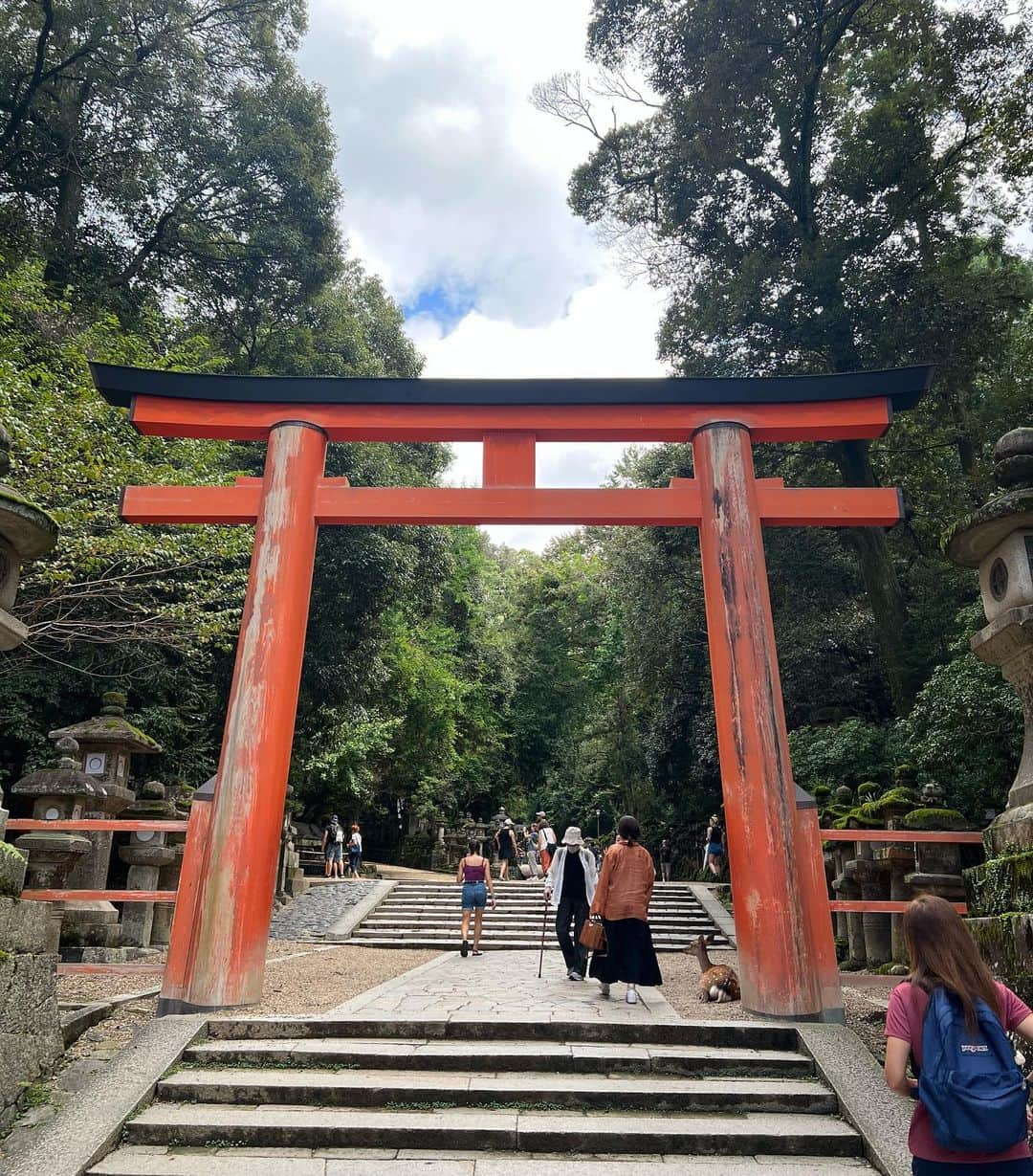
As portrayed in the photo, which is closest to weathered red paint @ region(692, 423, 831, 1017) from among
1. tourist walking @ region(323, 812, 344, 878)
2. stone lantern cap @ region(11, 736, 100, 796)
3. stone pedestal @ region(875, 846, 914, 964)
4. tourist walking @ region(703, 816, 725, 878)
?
stone pedestal @ region(875, 846, 914, 964)

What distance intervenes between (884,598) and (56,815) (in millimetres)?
12563

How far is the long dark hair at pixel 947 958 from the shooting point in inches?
88.8

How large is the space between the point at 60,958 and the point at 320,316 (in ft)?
46.6

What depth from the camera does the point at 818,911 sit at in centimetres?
568

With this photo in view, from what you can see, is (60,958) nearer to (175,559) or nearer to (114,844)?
(114,844)

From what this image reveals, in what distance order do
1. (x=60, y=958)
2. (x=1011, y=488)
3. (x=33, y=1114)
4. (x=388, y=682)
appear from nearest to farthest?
1. (x=33, y=1114)
2. (x=1011, y=488)
3. (x=60, y=958)
4. (x=388, y=682)

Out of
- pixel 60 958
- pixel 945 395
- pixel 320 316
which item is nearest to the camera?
pixel 60 958

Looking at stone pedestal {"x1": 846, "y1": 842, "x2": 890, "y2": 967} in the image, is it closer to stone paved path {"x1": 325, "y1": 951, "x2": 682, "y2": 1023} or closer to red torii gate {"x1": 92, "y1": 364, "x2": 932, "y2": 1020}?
stone paved path {"x1": 325, "y1": 951, "x2": 682, "y2": 1023}

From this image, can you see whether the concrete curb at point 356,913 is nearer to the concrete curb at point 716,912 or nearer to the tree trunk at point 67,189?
the concrete curb at point 716,912

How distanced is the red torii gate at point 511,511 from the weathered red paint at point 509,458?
0.01 meters

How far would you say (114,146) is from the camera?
16.3 m

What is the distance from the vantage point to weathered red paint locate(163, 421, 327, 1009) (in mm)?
5504

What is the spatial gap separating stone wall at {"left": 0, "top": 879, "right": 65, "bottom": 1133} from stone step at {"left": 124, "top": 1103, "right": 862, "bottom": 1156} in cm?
69

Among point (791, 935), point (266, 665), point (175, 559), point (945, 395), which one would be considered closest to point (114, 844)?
point (175, 559)
